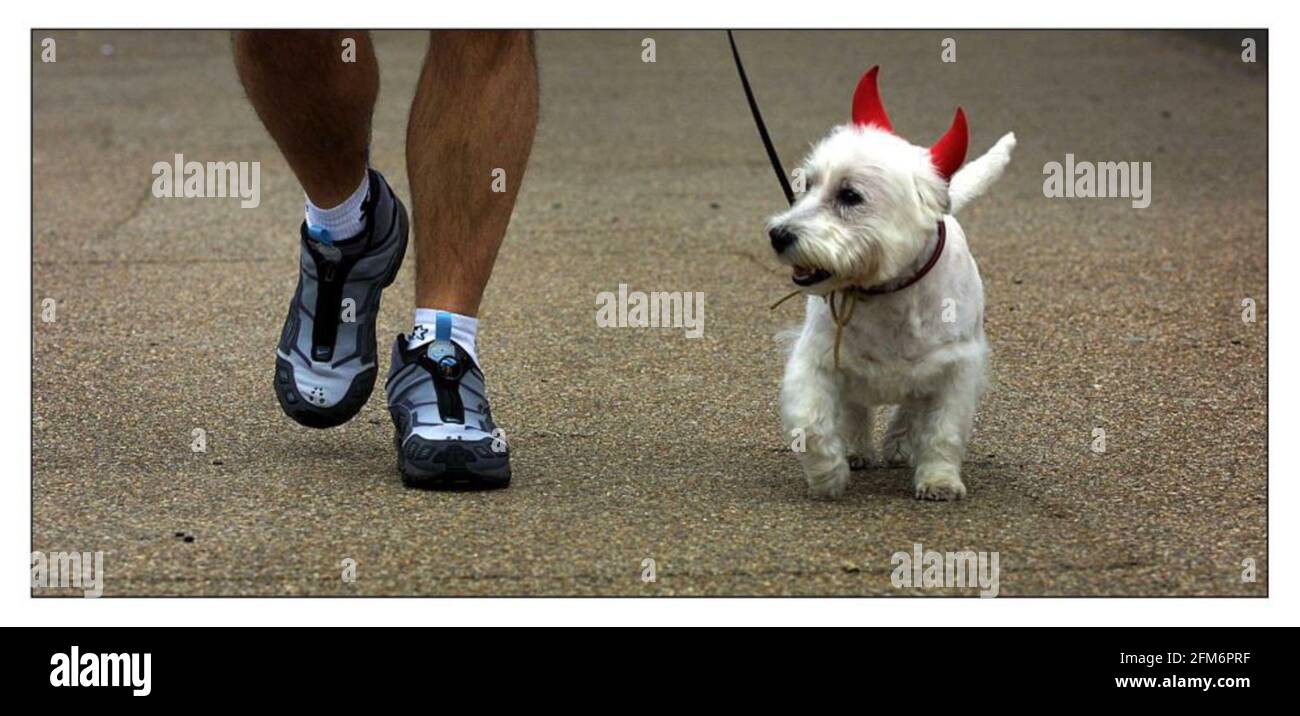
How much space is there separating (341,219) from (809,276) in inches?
47.5

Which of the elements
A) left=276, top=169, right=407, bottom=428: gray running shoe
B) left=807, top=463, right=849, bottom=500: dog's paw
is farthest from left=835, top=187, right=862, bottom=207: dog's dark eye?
left=276, top=169, right=407, bottom=428: gray running shoe

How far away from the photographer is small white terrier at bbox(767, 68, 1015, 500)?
421cm

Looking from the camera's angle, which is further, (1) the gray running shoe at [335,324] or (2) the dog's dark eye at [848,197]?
(1) the gray running shoe at [335,324]

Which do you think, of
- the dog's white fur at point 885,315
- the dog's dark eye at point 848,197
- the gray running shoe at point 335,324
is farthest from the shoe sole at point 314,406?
the dog's dark eye at point 848,197

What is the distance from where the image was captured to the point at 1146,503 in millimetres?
4344

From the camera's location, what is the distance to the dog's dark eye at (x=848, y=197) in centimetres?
423

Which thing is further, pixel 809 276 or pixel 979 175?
pixel 979 175

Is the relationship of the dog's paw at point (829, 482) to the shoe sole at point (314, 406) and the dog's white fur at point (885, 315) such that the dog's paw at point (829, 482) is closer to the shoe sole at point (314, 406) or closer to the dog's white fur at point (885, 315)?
the dog's white fur at point (885, 315)

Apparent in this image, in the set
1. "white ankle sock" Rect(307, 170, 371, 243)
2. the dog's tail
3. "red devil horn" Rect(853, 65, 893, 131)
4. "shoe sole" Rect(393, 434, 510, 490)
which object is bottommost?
"shoe sole" Rect(393, 434, 510, 490)

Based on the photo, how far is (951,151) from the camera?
14.0 feet

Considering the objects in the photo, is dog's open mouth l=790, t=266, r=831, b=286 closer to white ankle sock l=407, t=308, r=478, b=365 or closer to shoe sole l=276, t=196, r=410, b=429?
white ankle sock l=407, t=308, r=478, b=365

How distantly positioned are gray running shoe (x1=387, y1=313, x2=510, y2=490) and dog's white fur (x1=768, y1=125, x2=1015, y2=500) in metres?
0.68

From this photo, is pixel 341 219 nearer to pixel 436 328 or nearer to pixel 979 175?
pixel 436 328

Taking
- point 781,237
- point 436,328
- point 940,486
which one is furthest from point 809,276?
point 436,328
